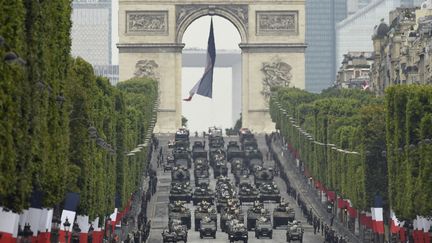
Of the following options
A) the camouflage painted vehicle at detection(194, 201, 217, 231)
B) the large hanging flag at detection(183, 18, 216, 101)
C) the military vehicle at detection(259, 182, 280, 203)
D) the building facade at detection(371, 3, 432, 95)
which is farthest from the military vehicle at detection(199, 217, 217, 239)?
the large hanging flag at detection(183, 18, 216, 101)

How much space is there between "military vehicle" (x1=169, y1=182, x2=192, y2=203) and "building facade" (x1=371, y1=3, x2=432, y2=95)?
2053cm

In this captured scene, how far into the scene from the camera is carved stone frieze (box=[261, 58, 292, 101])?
18788 cm

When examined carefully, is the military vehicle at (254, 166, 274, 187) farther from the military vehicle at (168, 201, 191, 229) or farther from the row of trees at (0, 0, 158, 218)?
the row of trees at (0, 0, 158, 218)

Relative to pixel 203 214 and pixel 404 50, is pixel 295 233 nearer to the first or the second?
pixel 203 214

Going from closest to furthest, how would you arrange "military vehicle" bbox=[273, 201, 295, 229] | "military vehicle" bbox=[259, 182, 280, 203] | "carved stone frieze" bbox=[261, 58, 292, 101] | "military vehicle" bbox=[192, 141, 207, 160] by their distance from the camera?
"military vehicle" bbox=[273, 201, 295, 229], "military vehicle" bbox=[259, 182, 280, 203], "military vehicle" bbox=[192, 141, 207, 160], "carved stone frieze" bbox=[261, 58, 292, 101]

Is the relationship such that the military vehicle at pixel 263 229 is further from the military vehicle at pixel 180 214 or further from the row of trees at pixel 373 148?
the military vehicle at pixel 180 214

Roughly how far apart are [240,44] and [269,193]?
62.7 metres

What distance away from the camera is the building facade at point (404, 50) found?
139 m

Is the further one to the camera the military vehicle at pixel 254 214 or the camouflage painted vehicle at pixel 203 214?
the military vehicle at pixel 254 214

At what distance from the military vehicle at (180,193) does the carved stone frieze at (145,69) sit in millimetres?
61178

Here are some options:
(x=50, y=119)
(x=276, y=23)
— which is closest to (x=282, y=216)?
(x=50, y=119)

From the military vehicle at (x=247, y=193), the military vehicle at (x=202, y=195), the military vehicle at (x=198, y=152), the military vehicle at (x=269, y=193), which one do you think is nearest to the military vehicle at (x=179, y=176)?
the military vehicle at (x=202, y=195)

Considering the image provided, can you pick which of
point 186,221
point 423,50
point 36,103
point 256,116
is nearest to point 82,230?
point 36,103

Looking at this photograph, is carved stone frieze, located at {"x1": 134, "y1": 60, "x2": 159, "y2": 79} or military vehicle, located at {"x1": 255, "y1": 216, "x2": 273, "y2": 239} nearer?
military vehicle, located at {"x1": 255, "y1": 216, "x2": 273, "y2": 239}
